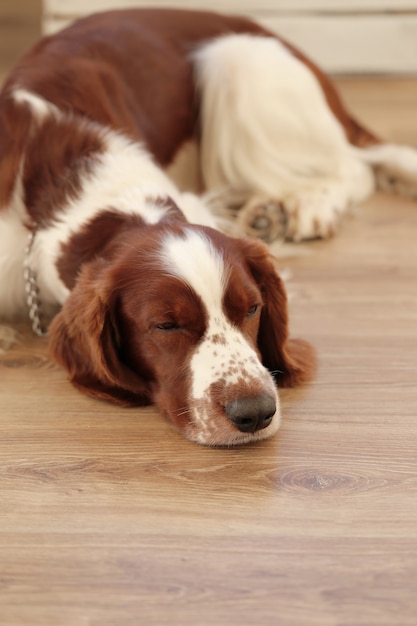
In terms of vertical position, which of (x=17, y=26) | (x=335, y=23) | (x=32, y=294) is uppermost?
(x=32, y=294)

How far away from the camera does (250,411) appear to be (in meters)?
1.90

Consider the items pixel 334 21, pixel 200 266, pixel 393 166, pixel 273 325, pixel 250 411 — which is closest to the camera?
pixel 250 411

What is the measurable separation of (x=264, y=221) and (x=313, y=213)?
177 millimetres

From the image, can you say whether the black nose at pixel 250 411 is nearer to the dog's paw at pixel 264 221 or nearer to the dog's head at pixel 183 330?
the dog's head at pixel 183 330

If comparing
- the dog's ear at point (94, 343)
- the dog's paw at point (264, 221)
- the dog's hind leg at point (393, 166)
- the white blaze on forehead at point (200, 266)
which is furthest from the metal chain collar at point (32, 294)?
the dog's hind leg at point (393, 166)

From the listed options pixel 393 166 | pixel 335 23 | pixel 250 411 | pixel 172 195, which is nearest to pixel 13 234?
pixel 172 195

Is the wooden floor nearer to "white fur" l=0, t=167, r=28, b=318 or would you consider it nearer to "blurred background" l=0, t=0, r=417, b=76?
"white fur" l=0, t=167, r=28, b=318

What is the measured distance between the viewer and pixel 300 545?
65.1 inches

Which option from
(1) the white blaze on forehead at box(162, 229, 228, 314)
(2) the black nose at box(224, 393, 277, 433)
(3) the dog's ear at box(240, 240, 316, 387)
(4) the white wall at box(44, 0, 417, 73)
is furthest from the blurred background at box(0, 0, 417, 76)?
(2) the black nose at box(224, 393, 277, 433)

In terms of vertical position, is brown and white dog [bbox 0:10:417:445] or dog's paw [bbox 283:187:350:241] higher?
brown and white dog [bbox 0:10:417:445]

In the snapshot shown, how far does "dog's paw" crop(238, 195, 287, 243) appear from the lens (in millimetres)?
3186

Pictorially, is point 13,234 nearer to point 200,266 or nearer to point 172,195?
point 172,195

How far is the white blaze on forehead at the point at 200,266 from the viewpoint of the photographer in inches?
77.9

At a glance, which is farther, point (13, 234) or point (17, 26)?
point (17, 26)
